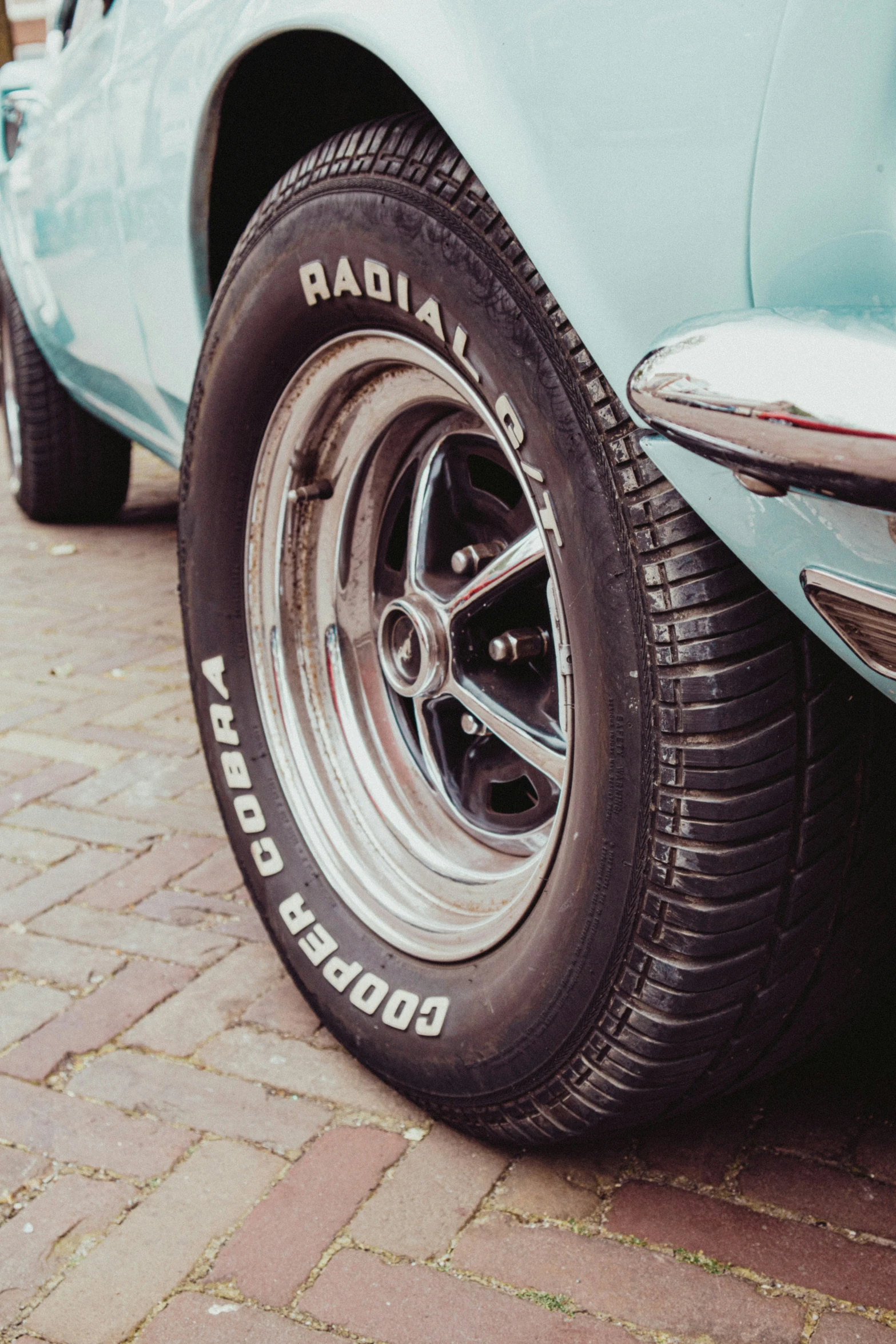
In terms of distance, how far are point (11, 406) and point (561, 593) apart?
4.24m

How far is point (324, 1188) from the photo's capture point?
1.54m

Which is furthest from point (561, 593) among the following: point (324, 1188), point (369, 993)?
point (324, 1188)

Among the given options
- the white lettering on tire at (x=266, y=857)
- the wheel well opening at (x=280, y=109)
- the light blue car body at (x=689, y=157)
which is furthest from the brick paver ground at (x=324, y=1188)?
the wheel well opening at (x=280, y=109)

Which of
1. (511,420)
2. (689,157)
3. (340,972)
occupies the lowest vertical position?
(340,972)

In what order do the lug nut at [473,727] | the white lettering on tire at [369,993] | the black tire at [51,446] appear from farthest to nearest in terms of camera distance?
the black tire at [51,446], the lug nut at [473,727], the white lettering on tire at [369,993]

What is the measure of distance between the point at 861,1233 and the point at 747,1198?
0.13 meters

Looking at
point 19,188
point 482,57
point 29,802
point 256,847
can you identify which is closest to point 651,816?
point 482,57

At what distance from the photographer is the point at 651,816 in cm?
121

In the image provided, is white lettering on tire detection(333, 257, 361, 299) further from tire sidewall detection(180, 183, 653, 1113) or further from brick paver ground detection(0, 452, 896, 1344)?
brick paver ground detection(0, 452, 896, 1344)

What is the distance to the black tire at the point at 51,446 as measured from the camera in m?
4.53

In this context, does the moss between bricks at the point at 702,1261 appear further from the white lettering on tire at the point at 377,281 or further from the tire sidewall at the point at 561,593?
the white lettering on tire at the point at 377,281

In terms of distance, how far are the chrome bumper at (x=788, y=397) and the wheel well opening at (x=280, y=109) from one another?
0.87 m

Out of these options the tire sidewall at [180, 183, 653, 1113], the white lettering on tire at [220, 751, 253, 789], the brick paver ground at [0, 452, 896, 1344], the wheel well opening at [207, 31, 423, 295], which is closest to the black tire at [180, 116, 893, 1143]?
the tire sidewall at [180, 183, 653, 1113]

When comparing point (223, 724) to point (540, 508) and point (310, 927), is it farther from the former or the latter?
point (540, 508)
